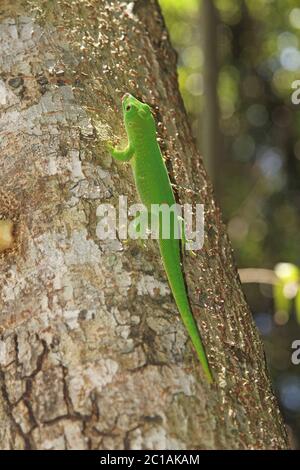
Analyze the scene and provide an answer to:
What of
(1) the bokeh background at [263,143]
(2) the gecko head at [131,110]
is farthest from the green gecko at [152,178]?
(1) the bokeh background at [263,143]

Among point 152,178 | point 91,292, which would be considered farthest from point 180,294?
point 152,178

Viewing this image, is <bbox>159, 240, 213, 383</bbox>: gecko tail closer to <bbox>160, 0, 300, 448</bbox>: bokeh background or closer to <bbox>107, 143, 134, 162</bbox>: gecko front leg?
<bbox>107, 143, 134, 162</bbox>: gecko front leg

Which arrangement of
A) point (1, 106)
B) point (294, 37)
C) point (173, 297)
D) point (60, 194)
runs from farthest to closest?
point (294, 37)
point (1, 106)
point (60, 194)
point (173, 297)

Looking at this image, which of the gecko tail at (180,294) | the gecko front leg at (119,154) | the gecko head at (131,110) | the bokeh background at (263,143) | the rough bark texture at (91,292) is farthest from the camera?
the bokeh background at (263,143)

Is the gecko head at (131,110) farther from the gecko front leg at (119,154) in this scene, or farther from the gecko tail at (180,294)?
the gecko tail at (180,294)

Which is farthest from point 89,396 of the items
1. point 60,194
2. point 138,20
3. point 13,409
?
point 138,20

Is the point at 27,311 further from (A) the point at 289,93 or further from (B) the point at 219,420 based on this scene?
(A) the point at 289,93
